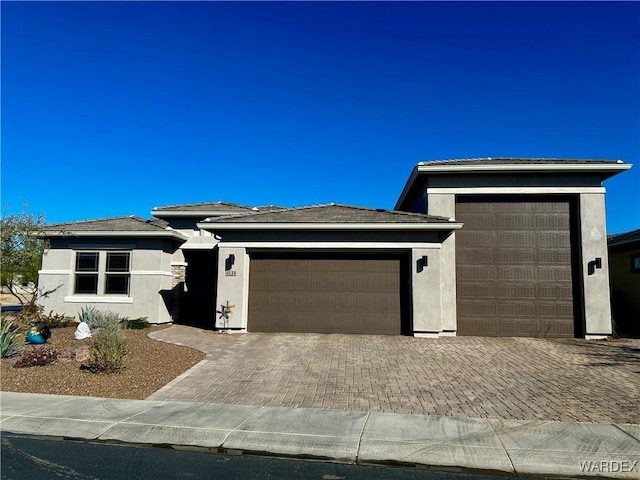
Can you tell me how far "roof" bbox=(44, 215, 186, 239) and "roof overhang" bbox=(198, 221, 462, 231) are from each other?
3.17 meters

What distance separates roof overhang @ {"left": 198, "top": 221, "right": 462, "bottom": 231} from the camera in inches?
544

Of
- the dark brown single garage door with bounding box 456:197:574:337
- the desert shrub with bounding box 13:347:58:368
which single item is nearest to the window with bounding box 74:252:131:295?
the desert shrub with bounding box 13:347:58:368

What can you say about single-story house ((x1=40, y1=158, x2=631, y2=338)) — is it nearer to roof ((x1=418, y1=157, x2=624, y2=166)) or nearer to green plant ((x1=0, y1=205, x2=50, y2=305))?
roof ((x1=418, y1=157, x2=624, y2=166))

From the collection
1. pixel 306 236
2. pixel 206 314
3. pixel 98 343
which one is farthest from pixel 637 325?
pixel 98 343

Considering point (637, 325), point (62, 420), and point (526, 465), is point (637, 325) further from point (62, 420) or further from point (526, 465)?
point (62, 420)

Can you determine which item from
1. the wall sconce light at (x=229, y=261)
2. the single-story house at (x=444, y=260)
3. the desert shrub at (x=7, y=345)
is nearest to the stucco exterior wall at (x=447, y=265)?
the single-story house at (x=444, y=260)

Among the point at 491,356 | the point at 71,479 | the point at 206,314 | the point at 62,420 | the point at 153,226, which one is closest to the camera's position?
the point at 71,479

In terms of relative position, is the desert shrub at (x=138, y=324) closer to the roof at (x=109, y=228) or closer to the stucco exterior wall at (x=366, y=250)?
the stucco exterior wall at (x=366, y=250)

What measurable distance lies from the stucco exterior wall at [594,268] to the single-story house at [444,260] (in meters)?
0.03

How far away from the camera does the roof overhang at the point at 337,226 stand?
13.8 m

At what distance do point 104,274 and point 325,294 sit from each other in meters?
8.74

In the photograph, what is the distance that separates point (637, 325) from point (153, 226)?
19.5 metres

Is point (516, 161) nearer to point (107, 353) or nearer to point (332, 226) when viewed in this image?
point (332, 226)

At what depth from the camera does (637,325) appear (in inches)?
697
